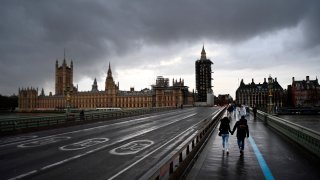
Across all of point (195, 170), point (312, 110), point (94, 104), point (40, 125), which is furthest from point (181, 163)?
point (94, 104)

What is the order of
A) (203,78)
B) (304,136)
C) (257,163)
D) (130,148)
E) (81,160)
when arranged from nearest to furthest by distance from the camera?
(257,163), (81,160), (304,136), (130,148), (203,78)

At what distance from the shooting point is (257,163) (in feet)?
37.2

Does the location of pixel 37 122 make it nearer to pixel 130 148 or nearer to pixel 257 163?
pixel 130 148

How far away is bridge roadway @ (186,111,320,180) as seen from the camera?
947cm

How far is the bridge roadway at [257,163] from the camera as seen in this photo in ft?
31.1

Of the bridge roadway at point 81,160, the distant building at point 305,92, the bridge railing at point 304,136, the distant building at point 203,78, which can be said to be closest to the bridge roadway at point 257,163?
the bridge railing at point 304,136

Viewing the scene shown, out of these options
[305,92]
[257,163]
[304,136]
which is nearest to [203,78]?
[305,92]

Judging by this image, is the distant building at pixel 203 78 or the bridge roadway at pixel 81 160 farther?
the distant building at pixel 203 78

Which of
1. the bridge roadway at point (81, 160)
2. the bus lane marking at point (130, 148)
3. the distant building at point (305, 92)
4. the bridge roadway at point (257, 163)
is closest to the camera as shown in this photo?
the bridge roadway at point (257, 163)

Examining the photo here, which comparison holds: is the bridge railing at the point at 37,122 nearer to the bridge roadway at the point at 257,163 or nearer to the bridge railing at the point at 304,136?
the bridge roadway at the point at 257,163

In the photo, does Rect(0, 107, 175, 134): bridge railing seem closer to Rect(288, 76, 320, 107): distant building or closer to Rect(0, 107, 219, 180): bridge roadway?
Rect(0, 107, 219, 180): bridge roadway

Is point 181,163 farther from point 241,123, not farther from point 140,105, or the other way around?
point 140,105

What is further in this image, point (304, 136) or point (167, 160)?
point (304, 136)

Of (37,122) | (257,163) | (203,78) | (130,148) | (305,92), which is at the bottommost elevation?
(130,148)
